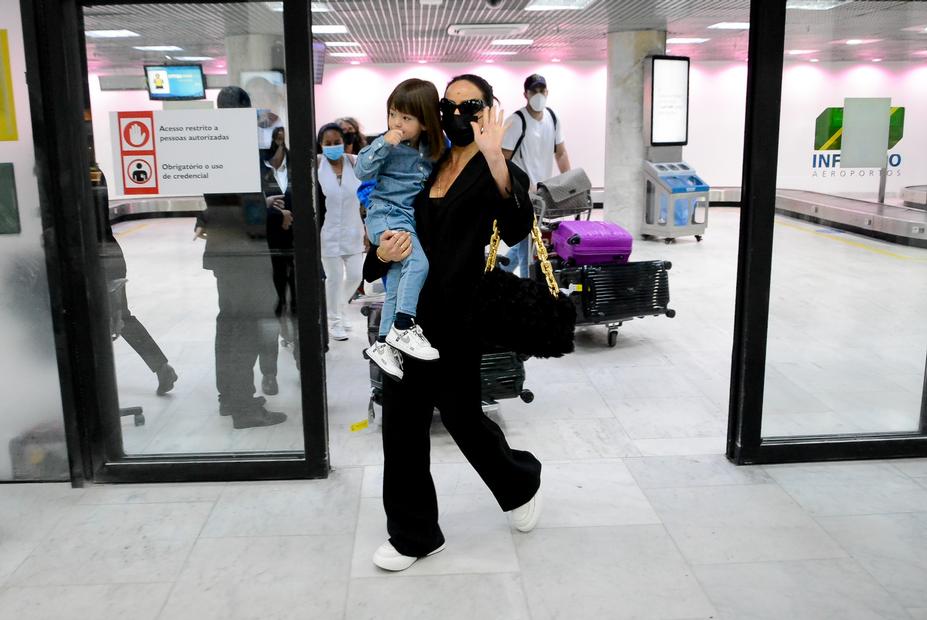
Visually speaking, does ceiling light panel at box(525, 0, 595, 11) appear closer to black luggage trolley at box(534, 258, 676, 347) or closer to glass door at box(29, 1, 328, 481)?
black luggage trolley at box(534, 258, 676, 347)

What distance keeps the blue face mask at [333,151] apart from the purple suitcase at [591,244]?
63.4 inches

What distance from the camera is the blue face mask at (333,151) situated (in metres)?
5.84

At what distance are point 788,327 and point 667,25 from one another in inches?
351

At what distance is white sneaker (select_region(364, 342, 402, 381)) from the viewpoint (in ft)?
9.48

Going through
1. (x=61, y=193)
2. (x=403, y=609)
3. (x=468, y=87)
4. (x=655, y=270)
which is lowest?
(x=403, y=609)

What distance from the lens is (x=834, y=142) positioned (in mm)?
3850

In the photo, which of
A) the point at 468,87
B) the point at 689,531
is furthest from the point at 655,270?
the point at 468,87

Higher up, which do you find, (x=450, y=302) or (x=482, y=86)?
(x=482, y=86)

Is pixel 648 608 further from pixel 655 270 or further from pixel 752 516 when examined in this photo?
pixel 655 270

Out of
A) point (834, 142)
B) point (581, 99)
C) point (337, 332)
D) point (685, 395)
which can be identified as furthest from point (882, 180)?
point (581, 99)

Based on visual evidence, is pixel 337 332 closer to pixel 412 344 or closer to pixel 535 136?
pixel 535 136

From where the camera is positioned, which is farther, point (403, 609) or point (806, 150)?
point (806, 150)

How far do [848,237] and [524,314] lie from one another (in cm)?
211

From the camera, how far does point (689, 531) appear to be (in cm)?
327
